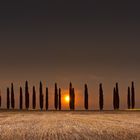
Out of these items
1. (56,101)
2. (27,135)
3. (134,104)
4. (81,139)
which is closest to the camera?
(81,139)

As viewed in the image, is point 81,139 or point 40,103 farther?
point 40,103

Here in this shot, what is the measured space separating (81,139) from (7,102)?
242 ft

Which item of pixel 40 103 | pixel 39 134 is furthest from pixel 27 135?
pixel 40 103

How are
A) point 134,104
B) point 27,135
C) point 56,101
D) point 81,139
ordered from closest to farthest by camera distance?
point 81,139
point 27,135
point 134,104
point 56,101

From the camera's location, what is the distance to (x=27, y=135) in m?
13.9

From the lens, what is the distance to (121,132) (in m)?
14.5

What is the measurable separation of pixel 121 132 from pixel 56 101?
68.6m

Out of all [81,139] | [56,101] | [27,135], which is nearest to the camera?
[81,139]

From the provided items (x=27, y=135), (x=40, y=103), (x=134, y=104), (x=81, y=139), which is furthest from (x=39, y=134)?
(x=40, y=103)

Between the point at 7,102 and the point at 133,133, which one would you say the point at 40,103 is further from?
the point at 133,133

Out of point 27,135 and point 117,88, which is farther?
point 117,88

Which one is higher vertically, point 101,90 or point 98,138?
point 101,90

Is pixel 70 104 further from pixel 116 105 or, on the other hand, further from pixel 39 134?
pixel 39 134

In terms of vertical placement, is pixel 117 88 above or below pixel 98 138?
above
